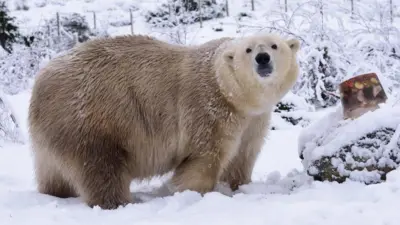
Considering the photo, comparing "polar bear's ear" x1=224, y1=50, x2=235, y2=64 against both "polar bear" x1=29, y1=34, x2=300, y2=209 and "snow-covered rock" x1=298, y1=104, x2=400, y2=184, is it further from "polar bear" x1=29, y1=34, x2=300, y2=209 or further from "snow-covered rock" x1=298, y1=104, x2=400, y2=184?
"snow-covered rock" x1=298, y1=104, x2=400, y2=184

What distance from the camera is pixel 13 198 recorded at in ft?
13.6

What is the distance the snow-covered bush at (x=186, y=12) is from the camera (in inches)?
740

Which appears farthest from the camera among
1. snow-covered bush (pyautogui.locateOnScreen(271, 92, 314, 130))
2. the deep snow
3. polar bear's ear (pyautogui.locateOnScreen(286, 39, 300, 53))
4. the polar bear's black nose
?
snow-covered bush (pyautogui.locateOnScreen(271, 92, 314, 130))

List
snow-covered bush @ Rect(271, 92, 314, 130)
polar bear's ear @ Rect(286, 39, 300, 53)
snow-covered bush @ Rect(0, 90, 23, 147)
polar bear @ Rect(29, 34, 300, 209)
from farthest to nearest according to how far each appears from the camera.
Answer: snow-covered bush @ Rect(271, 92, 314, 130), snow-covered bush @ Rect(0, 90, 23, 147), polar bear's ear @ Rect(286, 39, 300, 53), polar bear @ Rect(29, 34, 300, 209)

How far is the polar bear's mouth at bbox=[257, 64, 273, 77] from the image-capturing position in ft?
13.2

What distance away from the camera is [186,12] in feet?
62.1

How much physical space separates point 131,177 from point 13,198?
869mm

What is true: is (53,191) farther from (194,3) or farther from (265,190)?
(194,3)

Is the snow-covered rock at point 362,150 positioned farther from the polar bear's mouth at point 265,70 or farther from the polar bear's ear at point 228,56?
the polar bear's ear at point 228,56

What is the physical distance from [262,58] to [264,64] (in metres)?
0.05

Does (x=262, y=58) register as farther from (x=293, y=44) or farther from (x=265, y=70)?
(x=293, y=44)

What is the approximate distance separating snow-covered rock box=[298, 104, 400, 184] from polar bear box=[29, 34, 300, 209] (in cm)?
53

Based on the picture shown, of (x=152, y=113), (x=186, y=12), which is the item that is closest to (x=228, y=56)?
(x=152, y=113)

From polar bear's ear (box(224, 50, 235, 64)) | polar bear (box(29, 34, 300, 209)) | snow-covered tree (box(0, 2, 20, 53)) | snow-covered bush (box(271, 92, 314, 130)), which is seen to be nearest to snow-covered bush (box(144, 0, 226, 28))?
snow-covered tree (box(0, 2, 20, 53))
